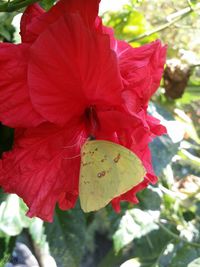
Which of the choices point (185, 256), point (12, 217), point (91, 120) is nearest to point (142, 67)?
point (91, 120)

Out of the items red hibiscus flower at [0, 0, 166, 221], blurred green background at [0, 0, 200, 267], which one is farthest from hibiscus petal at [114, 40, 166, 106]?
blurred green background at [0, 0, 200, 267]

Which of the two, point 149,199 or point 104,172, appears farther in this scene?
point 149,199

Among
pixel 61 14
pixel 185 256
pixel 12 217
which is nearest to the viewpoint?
pixel 61 14

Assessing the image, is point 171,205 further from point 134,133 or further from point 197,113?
point 134,133

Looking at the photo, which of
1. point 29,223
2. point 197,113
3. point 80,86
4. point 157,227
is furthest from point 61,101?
point 197,113

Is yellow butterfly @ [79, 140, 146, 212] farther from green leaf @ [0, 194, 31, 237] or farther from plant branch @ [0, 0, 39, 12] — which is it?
green leaf @ [0, 194, 31, 237]

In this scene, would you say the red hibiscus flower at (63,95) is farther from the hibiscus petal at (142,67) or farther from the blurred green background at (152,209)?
the blurred green background at (152,209)

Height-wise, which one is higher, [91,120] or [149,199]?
[91,120]

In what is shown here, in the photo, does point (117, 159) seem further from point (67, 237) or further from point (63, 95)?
point (67, 237)
